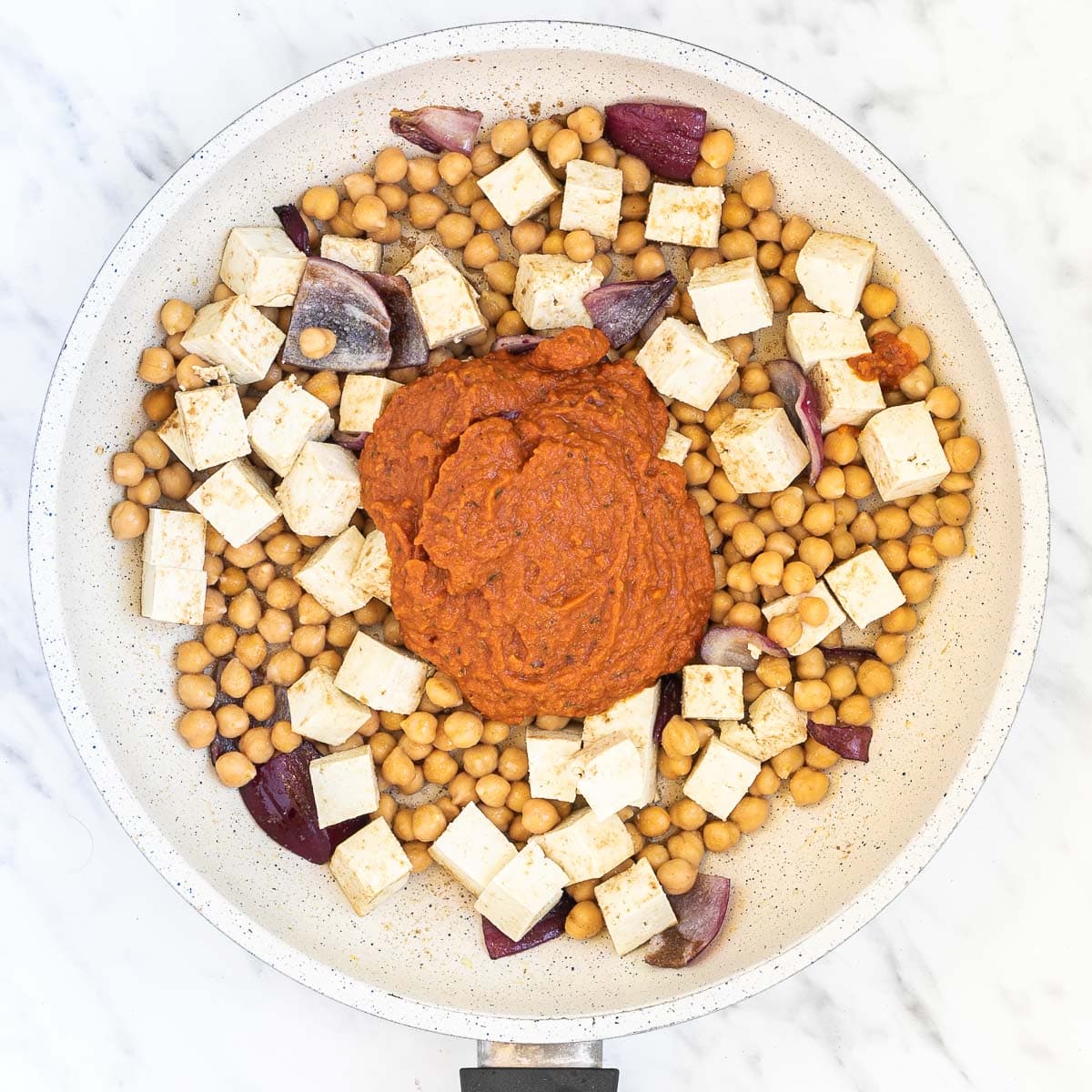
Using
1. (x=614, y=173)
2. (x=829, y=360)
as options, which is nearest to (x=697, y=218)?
(x=614, y=173)

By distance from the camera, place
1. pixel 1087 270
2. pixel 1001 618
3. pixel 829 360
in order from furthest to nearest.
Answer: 1. pixel 1087 270
2. pixel 829 360
3. pixel 1001 618

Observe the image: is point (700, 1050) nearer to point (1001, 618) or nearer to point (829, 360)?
point (1001, 618)

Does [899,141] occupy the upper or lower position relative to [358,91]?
lower

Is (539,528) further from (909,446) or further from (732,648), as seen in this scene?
(909,446)

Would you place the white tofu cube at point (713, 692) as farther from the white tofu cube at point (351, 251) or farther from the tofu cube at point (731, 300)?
the white tofu cube at point (351, 251)

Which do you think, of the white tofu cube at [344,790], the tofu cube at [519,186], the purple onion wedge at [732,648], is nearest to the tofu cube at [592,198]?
the tofu cube at [519,186]

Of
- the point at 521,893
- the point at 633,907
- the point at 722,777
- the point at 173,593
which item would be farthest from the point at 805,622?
the point at 173,593

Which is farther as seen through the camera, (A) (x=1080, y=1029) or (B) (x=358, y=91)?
(A) (x=1080, y=1029)
